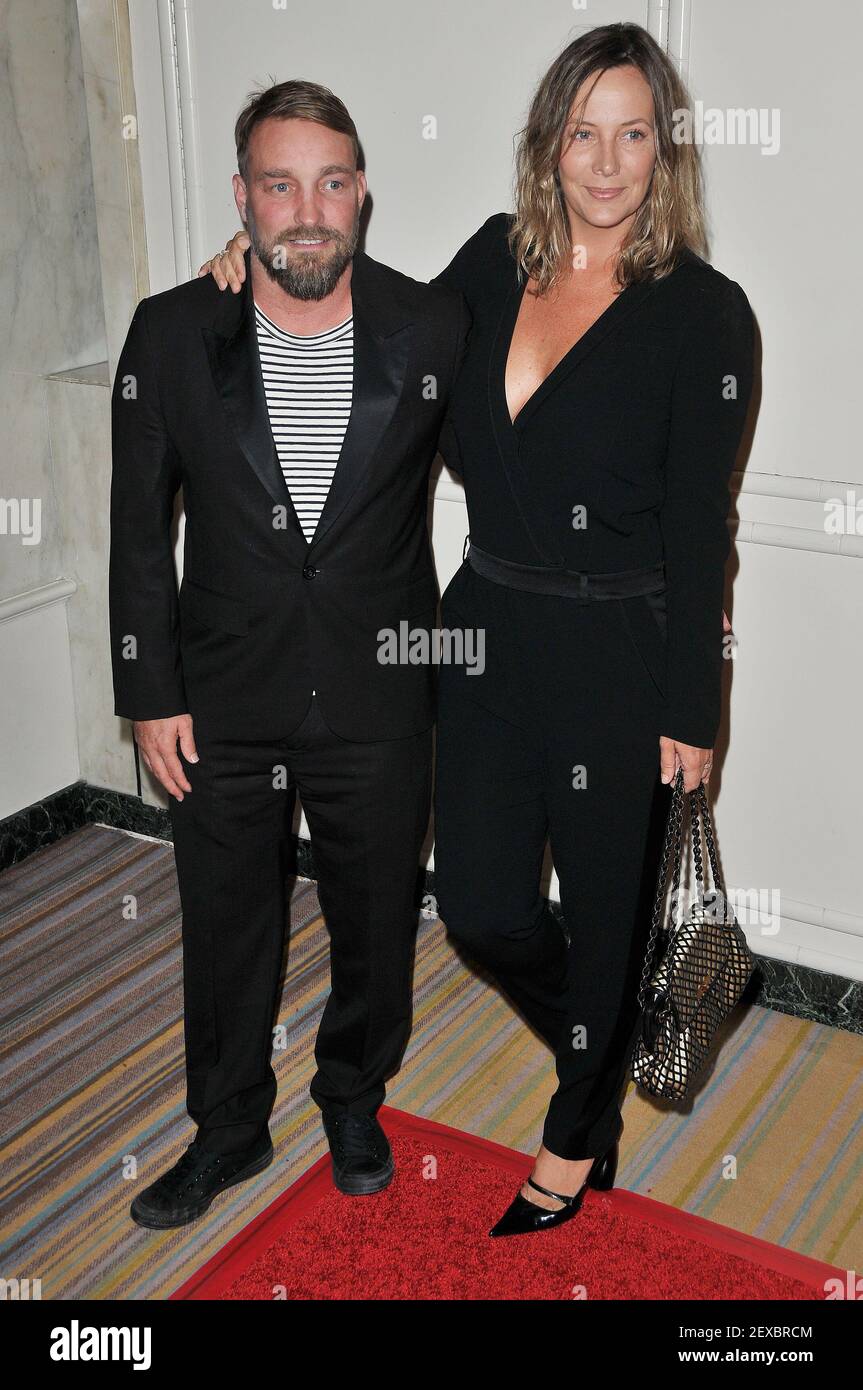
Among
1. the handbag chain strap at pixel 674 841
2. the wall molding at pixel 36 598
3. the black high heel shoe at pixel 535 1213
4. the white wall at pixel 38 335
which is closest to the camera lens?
the handbag chain strap at pixel 674 841

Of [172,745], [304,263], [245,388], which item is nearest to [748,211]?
[304,263]

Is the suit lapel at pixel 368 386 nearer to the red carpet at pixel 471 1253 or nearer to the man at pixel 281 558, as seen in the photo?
the man at pixel 281 558

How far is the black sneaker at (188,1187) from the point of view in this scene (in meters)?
3.13

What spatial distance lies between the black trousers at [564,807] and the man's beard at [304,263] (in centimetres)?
63

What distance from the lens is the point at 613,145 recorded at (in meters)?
2.61

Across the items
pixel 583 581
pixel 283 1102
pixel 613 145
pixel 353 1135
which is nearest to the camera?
pixel 613 145

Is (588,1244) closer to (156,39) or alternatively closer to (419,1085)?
(419,1085)

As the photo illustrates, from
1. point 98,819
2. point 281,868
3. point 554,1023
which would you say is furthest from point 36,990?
point 554,1023

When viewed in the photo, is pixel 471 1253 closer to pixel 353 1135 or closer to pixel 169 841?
pixel 353 1135

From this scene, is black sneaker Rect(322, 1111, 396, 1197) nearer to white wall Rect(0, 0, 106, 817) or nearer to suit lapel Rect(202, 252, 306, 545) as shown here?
suit lapel Rect(202, 252, 306, 545)

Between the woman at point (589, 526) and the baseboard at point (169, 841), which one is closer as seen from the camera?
the woman at point (589, 526)

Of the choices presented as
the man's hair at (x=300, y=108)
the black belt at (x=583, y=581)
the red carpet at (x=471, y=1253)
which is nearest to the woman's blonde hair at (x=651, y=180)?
the man's hair at (x=300, y=108)

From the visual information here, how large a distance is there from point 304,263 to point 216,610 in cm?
67

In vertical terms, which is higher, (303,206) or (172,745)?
(303,206)
